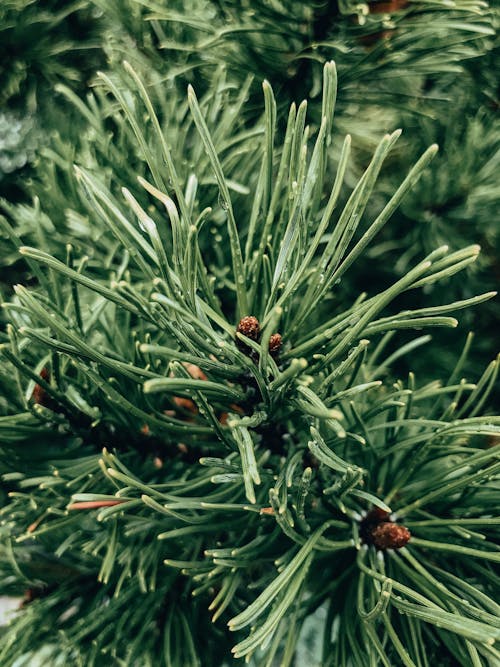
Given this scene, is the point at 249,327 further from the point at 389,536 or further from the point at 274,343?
the point at 389,536

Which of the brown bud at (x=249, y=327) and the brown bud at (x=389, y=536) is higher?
the brown bud at (x=249, y=327)

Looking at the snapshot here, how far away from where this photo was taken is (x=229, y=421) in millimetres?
226

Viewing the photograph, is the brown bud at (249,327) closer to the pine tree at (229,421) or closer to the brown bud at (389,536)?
the pine tree at (229,421)

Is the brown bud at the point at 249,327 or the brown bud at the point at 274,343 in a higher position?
the brown bud at the point at 249,327

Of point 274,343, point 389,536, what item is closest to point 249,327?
point 274,343

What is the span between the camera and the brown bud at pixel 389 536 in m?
0.29

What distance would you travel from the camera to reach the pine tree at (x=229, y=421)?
24 cm

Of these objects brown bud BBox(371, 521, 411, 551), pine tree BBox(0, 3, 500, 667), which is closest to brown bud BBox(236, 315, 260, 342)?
pine tree BBox(0, 3, 500, 667)

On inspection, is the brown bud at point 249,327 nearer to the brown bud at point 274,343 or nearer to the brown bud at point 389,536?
the brown bud at point 274,343

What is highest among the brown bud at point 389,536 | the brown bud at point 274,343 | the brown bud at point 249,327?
the brown bud at point 249,327

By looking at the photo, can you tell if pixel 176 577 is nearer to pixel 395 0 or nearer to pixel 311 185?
pixel 311 185

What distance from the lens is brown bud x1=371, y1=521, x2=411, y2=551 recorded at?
11.6 inches

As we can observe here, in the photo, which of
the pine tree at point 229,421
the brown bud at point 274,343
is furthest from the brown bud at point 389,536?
the brown bud at point 274,343

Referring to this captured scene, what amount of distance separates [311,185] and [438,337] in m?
0.32
